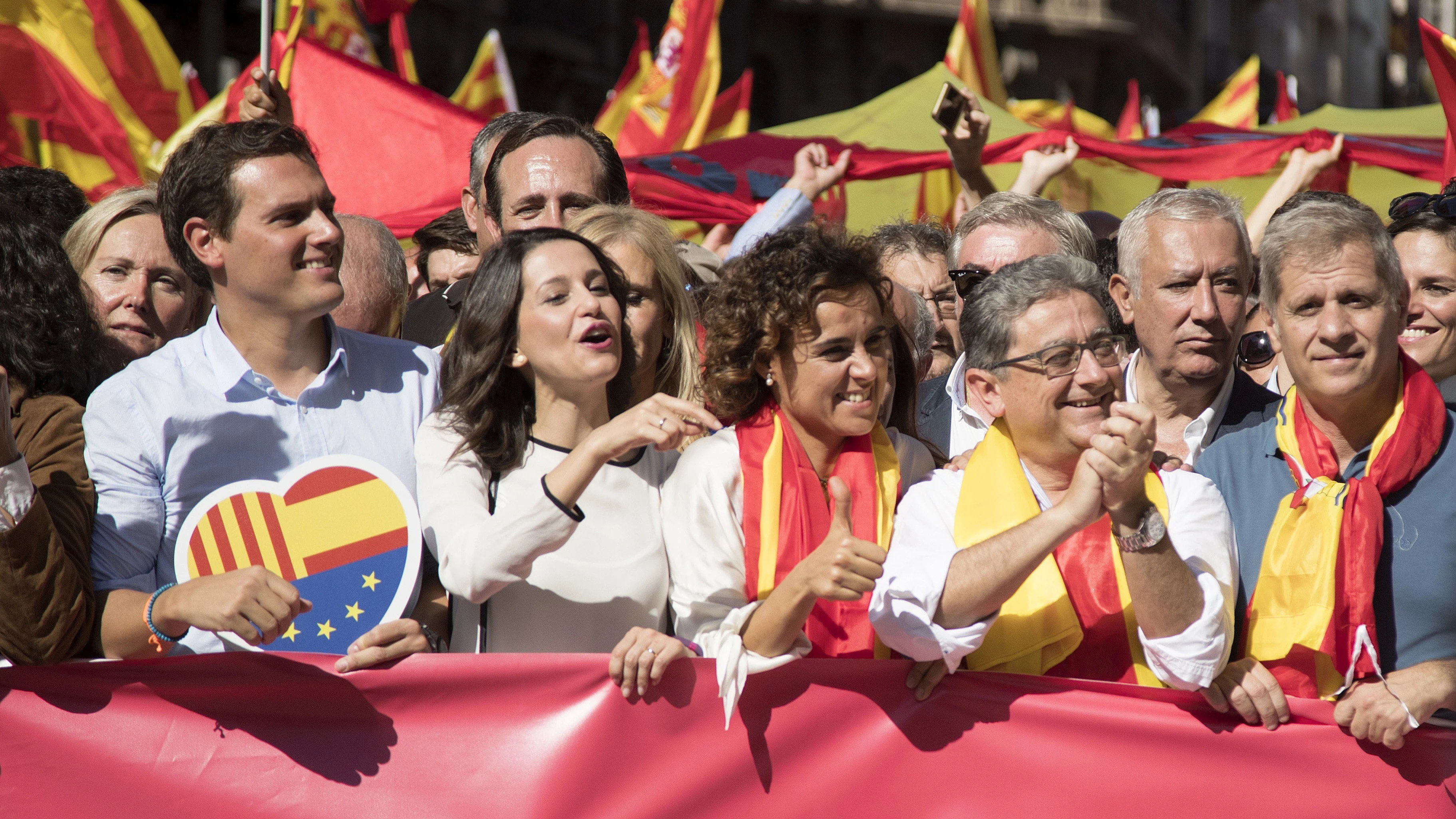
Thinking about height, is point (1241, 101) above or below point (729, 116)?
below

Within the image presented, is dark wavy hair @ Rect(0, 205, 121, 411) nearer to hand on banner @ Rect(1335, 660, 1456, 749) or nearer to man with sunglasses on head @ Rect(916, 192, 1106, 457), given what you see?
man with sunglasses on head @ Rect(916, 192, 1106, 457)

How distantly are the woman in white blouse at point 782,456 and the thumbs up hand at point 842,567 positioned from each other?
0.33 ft

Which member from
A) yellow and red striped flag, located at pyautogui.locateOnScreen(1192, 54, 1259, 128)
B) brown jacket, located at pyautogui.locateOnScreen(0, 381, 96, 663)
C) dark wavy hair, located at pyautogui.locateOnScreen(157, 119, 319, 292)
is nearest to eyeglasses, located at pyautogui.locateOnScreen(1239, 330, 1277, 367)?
dark wavy hair, located at pyautogui.locateOnScreen(157, 119, 319, 292)

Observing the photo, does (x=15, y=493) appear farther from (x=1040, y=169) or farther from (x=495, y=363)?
(x=1040, y=169)

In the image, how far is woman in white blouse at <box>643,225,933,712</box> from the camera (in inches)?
106

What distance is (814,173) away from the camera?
199 inches

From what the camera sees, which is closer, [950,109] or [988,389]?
[988,389]

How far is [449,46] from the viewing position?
21.6 meters

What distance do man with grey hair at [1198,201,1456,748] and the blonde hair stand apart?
1.14m

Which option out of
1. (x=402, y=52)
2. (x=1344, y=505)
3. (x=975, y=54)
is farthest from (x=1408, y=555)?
(x=402, y=52)

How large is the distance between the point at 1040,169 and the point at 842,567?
3821 millimetres

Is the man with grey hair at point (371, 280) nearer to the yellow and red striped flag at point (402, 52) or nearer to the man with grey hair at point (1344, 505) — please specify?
the man with grey hair at point (1344, 505)

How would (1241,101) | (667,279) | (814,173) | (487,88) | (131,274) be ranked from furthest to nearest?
1. (1241,101)
2. (487,88)
3. (814,173)
4. (131,274)
5. (667,279)

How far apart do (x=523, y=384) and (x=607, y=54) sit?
21777mm
